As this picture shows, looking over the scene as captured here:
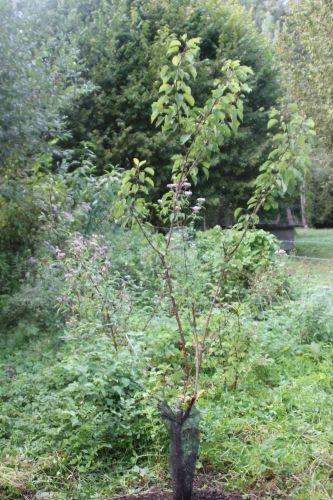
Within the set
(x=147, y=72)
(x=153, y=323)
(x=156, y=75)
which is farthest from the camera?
(x=147, y=72)

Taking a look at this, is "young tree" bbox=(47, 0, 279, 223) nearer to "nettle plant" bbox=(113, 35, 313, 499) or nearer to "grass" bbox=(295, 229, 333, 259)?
"grass" bbox=(295, 229, 333, 259)

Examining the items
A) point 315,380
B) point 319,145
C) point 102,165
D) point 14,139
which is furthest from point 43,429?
point 319,145

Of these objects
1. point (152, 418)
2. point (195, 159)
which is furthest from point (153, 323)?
point (195, 159)

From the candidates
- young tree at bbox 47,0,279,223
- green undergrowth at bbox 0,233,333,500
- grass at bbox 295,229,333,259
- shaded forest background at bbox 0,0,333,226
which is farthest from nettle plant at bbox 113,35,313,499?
grass at bbox 295,229,333,259

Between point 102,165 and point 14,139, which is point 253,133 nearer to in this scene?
point 102,165

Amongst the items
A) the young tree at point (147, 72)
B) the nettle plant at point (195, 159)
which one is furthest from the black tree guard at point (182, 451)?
the young tree at point (147, 72)

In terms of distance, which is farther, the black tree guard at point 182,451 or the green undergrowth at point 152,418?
the green undergrowth at point 152,418

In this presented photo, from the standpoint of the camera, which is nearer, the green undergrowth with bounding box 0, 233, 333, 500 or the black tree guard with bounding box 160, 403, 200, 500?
the black tree guard with bounding box 160, 403, 200, 500

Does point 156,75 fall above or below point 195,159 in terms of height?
above

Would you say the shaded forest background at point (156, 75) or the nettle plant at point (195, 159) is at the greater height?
the shaded forest background at point (156, 75)

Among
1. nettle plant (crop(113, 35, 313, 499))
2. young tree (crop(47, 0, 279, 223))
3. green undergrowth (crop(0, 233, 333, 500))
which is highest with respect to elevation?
young tree (crop(47, 0, 279, 223))

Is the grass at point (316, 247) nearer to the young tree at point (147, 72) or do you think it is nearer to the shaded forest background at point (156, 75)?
the shaded forest background at point (156, 75)

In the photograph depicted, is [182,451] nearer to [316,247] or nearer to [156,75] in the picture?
[156,75]

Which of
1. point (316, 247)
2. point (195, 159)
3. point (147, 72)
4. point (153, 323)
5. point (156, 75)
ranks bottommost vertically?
point (316, 247)
